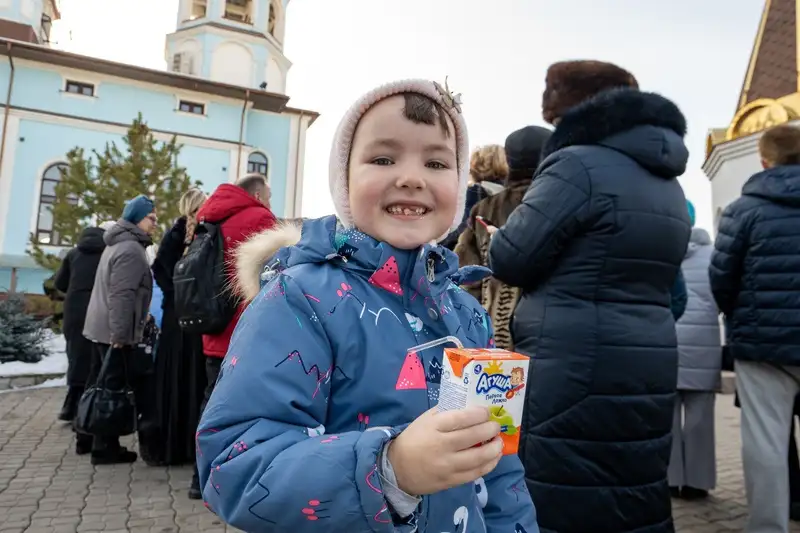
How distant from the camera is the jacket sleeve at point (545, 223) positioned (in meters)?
2.14

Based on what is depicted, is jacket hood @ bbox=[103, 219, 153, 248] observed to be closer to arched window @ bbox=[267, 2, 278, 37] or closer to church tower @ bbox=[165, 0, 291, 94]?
church tower @ bbox=[165, 0, 291, 94]

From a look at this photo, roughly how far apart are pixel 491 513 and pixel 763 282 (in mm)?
2462

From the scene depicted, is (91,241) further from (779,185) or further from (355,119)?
(779,185)

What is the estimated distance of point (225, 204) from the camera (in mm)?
3777

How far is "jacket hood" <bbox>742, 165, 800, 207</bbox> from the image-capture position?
2957mm

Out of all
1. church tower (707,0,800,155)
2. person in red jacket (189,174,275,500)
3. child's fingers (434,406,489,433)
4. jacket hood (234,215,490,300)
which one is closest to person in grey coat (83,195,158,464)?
person in red jacket (189,174,275,500)

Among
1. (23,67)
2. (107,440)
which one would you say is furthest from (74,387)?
(23,67)

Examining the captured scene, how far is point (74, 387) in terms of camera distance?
6.09 metres

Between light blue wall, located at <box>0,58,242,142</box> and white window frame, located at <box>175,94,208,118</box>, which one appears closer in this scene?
light blue wall, located at <box>0,58,242,142</box>

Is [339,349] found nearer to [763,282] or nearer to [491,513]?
[491,513]

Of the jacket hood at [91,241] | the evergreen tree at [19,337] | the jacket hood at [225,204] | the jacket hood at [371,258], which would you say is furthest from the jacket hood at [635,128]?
the evergreen tree at [19,337]

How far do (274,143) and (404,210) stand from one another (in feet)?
91.1

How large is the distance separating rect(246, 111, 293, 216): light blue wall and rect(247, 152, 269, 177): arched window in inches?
10.3

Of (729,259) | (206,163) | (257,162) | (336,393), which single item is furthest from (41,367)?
(257,162)
